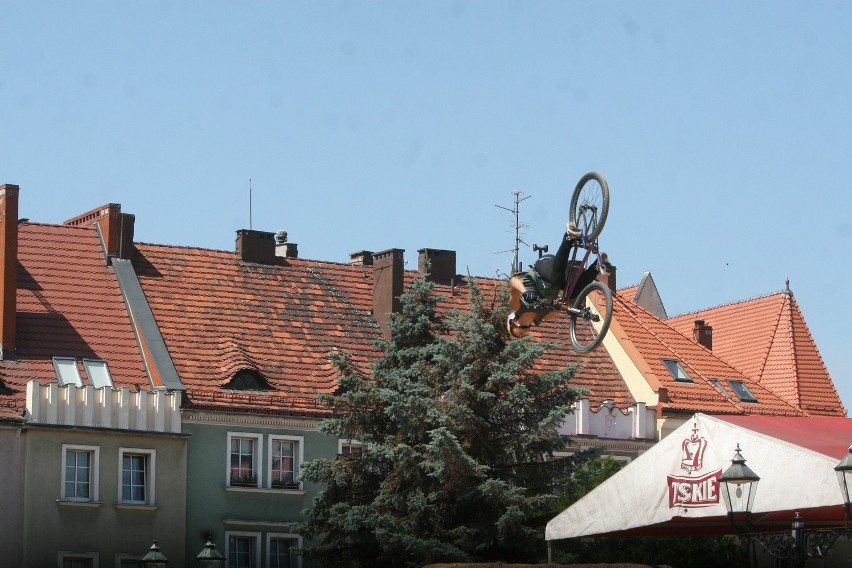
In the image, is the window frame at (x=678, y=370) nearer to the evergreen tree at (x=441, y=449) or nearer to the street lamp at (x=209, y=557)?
the evergreen tree at (x=441, y=449)

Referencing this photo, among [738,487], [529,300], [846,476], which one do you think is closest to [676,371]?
[529,300]

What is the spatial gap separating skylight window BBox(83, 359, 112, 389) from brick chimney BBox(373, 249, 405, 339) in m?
8.79

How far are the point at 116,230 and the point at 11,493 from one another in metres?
9.62

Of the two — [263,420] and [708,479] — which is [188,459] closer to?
[263,420]

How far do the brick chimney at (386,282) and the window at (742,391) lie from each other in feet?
33.1

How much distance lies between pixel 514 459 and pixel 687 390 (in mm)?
15447

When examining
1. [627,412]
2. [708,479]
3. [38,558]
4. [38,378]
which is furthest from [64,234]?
[708,479]

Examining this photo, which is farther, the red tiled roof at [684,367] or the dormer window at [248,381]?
the red tiled roof at [684,367]

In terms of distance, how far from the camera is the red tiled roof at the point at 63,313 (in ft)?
160

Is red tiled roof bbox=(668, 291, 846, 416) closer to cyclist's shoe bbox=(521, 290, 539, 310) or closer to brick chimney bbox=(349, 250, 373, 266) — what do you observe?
brick chimney bbox=(349, 250, 373, 266)

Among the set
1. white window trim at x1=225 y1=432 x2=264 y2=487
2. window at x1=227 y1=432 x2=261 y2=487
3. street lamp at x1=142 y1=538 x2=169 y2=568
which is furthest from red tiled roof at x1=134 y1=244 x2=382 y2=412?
street lamp at x1=142 y1=538 x2=169 y2=568

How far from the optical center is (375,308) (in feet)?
184

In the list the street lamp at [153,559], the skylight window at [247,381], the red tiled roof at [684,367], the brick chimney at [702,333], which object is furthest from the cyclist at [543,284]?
the brick chimney at [702,333]

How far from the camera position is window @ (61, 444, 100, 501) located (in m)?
47.4
